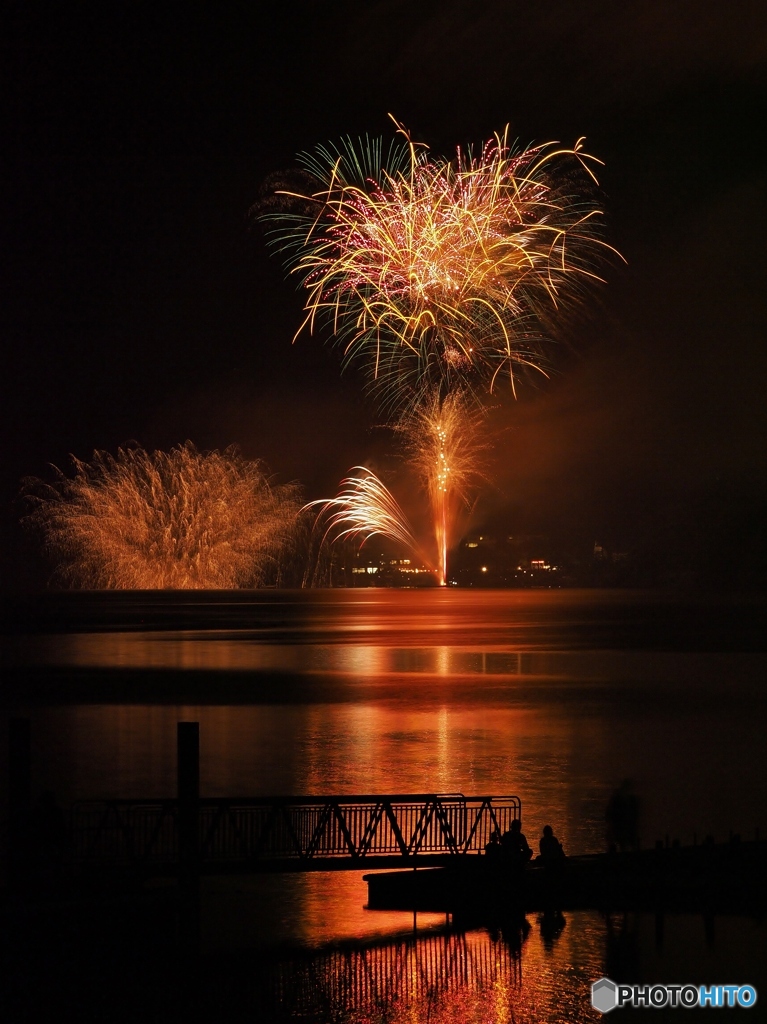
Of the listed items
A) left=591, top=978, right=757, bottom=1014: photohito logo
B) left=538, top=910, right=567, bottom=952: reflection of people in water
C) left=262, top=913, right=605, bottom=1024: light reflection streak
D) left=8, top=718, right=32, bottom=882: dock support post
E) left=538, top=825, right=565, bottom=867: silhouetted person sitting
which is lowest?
left=591, top=978, right=757, bottom=1014: photohito logo

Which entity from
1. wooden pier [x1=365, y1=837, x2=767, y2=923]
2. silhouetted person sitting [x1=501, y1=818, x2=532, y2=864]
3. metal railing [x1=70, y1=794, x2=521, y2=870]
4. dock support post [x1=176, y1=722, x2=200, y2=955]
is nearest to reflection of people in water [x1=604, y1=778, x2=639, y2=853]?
metal railing [x1=70, y1=794, x2=521, y2=870]

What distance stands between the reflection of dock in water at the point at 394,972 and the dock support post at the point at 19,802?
13.1ft

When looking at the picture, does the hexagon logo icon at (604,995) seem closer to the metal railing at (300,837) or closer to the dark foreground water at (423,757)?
the dark foreground water at (423,757)

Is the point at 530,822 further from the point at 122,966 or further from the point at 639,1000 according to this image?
the point at 122,966

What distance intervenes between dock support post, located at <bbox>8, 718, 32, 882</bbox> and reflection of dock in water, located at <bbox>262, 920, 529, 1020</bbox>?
4.00 m

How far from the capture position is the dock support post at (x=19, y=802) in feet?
59.9

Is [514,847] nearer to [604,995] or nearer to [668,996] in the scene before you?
[604,995]

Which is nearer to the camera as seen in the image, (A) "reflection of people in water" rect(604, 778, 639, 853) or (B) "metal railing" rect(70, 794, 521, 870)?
(B) "metal railing" rect(70, 794, 521, 870)

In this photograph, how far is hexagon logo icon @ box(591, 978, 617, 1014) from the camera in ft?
52.6

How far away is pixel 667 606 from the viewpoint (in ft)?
488

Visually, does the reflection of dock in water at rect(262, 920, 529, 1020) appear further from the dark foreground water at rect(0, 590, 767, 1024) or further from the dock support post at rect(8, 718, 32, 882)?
the dock support post at rect(8, 718, 32, 882)

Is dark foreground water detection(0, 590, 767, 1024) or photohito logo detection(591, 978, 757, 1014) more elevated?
dark foreground water detection(0, 590, 767, 1024)

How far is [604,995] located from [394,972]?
2.71 meters

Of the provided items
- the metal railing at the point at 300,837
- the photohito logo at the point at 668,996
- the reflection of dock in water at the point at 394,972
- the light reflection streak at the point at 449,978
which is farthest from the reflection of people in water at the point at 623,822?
the photohito logo at the point at 668,996
